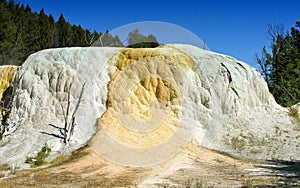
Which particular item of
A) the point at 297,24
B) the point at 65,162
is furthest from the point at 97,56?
the point at 297,24

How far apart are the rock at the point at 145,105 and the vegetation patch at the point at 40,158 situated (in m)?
0.21

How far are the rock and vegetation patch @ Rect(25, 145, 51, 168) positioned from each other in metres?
0.21

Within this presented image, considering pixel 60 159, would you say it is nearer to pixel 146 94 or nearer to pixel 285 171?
pixel 146 94

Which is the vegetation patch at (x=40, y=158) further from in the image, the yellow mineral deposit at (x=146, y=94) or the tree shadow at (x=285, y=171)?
the tree shadow at (x=285, y=171)

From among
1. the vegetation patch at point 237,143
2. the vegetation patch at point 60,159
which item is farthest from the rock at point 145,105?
the vegetation patch at point 60,159

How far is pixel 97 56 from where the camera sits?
16812 millimetres

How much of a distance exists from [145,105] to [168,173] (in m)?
5.05

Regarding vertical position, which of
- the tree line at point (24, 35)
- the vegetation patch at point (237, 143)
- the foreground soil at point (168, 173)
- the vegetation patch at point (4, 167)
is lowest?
the vegetation patch at point (4, 167)

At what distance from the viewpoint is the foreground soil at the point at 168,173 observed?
9.75 metres

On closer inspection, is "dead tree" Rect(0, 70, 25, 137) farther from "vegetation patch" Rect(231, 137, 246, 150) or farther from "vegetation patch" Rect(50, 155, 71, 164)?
"vegetation patch" Rect(231, 137, 246, 150)

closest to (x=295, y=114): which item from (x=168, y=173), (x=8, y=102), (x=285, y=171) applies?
(x=285, y=171)

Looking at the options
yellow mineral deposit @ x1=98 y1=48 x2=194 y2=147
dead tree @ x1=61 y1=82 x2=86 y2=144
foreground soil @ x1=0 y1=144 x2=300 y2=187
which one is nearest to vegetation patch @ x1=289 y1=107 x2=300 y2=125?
foreground soil @ x1=0 y1=144 x2=300 y2=187

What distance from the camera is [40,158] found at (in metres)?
13.2

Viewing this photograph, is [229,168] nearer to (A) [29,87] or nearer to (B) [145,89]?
(B) [145,89]
